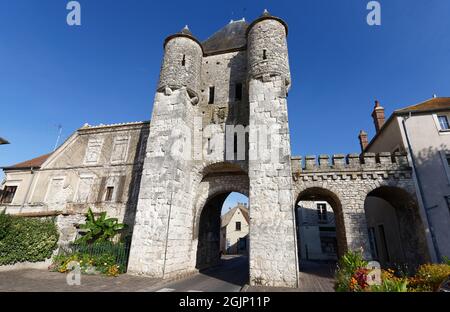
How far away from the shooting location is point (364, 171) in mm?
11250

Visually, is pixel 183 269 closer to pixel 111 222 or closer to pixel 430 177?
pixel 111 222

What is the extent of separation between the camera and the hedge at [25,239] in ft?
32.2

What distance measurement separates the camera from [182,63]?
38.6ft

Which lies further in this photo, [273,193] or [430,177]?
[430,177]

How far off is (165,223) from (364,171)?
32.4 feet

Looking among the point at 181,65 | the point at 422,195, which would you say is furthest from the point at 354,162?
the point at 181,65

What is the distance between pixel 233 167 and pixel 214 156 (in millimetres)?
1109

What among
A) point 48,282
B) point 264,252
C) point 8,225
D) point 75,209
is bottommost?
point 48,282

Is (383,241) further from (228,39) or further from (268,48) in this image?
(228,39)

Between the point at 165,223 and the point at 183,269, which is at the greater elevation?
the point at 165,223

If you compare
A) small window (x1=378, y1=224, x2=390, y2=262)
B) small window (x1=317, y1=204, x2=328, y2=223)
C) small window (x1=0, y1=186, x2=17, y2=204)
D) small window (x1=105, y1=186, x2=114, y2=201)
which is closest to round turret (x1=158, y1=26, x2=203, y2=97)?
small window (x1=105, y1=186, x2=114, y2=201)

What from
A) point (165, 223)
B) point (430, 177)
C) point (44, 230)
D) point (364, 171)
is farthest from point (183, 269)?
point (430, 177)

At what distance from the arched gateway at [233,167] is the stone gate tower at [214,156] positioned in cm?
4

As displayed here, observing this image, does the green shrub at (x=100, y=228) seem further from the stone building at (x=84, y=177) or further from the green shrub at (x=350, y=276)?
the green shrub at (x=350, y=276)
